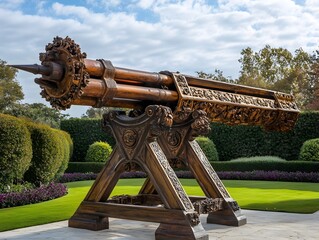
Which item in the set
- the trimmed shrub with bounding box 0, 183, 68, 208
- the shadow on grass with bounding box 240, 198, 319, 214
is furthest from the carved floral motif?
the trimmed shrub with bounding box 0, 183, 68, 208

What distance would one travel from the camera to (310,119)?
17203 millimetres

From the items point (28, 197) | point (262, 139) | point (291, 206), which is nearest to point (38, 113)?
point (262, 139)

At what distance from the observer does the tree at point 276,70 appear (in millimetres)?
33625

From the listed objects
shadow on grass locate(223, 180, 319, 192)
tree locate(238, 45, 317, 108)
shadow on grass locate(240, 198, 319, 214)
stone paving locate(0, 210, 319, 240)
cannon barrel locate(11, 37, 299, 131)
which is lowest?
shadow on grass locate(223, 180, 319, 192)

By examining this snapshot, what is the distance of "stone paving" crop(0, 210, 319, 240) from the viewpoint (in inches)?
193

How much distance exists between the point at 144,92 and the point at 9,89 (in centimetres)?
3040

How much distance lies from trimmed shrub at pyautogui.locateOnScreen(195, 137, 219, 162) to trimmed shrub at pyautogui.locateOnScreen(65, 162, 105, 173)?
3.84 meters

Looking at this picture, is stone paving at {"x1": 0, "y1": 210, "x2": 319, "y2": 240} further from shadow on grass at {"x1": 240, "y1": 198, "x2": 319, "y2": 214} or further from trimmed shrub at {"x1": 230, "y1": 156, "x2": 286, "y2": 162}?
trimmed shrub at {"x1": 230, "y1": 156, "x2": 286, "y2": 162}

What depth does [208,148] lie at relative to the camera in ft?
58.1

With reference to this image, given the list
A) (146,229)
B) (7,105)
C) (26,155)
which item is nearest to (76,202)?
(26,155)

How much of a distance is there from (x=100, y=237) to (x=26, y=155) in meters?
5.91

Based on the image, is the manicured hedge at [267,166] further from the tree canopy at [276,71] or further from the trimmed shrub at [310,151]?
the tree canopy at [276,71]

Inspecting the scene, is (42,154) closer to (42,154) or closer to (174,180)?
(42,154)

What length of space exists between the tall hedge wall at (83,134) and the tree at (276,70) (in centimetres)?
1670
